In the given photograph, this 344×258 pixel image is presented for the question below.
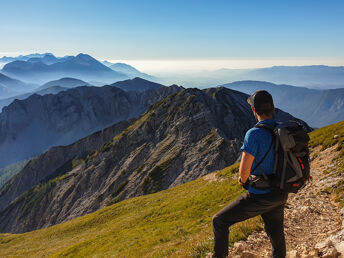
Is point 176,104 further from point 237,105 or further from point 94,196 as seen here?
point 94,196

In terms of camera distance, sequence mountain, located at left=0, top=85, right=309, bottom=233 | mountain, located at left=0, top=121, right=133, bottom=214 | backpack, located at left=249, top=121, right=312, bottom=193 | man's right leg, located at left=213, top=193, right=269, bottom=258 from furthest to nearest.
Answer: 1. mountain, located at left=0, top=121, right=133, bottom=214
2. mountain, located at left=0, top=85, right=309, bottom=233
3. man's right leg, located at left=213, top=193, right=269, bottom=258
4. backpack, located at left=249, top=121, right=312, bottom=193

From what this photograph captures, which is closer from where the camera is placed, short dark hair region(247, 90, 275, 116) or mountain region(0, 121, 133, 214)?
short dark hair region(247, 90, 275, 116)

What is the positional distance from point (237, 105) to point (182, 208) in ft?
299

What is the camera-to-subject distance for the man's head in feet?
20.4

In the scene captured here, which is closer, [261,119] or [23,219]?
[261,119]

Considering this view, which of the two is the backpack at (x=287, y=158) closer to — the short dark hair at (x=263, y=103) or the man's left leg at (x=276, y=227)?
the short dark hair at (x=263, y=103)

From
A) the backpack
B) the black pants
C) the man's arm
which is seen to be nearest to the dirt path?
the black pants

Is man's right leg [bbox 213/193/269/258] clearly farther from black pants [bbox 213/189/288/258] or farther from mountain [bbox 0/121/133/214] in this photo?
mountain [bbox 0/121/133/214]

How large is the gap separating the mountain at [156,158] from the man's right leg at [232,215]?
59.4 meters

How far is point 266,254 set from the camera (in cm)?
823

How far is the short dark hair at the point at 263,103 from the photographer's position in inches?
245

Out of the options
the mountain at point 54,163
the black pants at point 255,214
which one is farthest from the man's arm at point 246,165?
the mountain at point 54,163

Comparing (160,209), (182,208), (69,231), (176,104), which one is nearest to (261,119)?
(182,208)

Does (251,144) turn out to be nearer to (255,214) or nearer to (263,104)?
(263,104)
